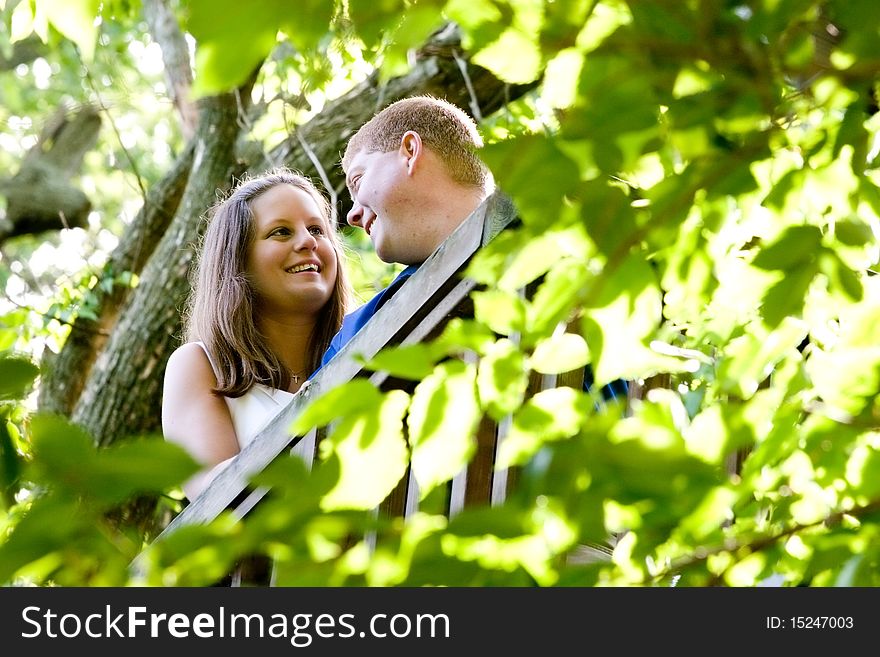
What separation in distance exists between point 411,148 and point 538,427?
5.62ft

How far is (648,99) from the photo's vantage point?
836mm

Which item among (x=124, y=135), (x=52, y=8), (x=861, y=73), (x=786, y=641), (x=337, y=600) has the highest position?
(x=52, y=8)

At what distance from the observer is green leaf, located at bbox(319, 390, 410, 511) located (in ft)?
2.84

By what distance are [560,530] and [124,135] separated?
10.8 metres

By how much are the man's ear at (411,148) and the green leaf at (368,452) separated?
168 centimetres

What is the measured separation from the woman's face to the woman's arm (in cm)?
27

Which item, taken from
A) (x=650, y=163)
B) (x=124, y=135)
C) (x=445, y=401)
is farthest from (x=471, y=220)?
(x=124, y=135)

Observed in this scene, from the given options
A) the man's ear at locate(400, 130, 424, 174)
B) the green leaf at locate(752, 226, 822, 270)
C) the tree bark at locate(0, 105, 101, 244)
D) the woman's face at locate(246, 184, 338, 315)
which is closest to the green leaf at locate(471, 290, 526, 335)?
the green leaf at locate(752, 226, 822, 270)

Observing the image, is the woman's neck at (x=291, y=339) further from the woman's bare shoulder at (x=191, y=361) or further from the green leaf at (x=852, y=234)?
the green leaf at (x=852, y=234)

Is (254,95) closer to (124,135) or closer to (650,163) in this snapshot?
(650,163)

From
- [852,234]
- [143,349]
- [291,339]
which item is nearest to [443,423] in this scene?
[852,234]

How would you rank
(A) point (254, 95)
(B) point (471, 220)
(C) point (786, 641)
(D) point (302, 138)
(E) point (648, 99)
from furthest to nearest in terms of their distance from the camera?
(A) point (254, 95) → (D) point (302, 138) → (B) point (471, 220) → (C) point (786, 641) → (E) point (648, 99)

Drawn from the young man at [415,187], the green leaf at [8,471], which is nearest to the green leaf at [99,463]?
the green leaf at [8,471]

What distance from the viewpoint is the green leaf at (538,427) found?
0.90m
